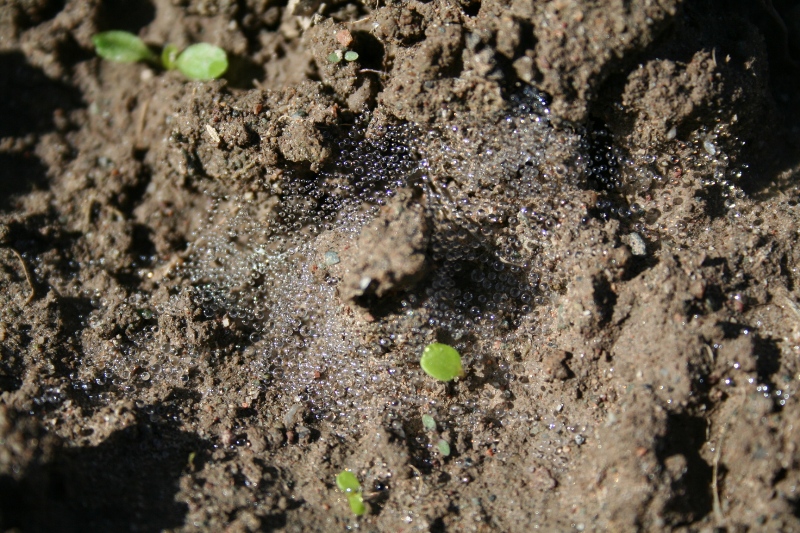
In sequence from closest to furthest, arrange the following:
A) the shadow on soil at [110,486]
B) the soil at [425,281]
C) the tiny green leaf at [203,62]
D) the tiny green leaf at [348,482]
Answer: the shadow on soil at [110,486], the soil at [425,281], the tiny green leaf at [348,482], the tiny green leaf at [203,62]

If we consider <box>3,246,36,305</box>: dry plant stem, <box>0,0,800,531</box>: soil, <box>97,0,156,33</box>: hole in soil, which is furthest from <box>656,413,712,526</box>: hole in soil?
<box>97,0,156,33</box>: hole in soil

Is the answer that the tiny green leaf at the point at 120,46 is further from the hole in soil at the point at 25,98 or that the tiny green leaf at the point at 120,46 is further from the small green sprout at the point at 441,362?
the small green sprout at the point at 441,362

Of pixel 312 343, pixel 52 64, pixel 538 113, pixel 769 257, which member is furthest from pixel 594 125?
pixel 52 64

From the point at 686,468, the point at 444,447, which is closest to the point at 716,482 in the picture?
the point at 686,468

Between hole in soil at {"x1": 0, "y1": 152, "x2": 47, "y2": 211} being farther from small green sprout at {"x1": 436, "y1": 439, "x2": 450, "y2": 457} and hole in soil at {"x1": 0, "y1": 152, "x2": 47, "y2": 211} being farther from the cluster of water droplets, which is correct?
small green sprout at {"x1": 436, "y1": 439, "x2": 450, "y2": 457}

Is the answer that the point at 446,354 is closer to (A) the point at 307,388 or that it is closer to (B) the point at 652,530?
(A) the point at 307,388

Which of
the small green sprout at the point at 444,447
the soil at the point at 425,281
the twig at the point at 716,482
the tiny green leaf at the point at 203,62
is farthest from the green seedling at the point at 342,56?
the twig at the point at 716,482
